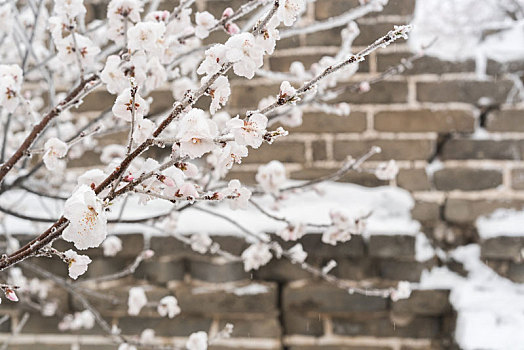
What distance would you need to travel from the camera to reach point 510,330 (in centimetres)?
118

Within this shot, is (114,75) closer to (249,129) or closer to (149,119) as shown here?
(149,119)

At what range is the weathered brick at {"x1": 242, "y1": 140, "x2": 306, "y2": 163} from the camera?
1408 millimetres

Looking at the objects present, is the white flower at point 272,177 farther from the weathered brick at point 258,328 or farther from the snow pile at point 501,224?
the snow pile at point 501,224

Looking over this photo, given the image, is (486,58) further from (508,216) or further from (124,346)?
(124,346)

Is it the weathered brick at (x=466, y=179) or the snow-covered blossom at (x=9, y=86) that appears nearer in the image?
the snow-covered blossom at (x=9, y=86)

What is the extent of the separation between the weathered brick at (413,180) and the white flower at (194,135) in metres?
1.04

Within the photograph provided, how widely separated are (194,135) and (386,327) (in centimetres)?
115

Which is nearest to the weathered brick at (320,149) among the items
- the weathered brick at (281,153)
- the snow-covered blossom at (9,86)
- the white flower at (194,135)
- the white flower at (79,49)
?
the weathered brick at (281,153)

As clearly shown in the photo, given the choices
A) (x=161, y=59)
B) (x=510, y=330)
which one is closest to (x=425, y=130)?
(x=510, y=330)

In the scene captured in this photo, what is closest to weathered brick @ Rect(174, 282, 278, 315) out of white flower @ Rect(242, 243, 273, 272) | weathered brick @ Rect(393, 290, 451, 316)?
white flower @ Rect(242, 243, 273, 272)

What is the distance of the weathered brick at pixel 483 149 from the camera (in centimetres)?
134

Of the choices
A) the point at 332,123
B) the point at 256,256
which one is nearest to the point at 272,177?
the point at 256,256

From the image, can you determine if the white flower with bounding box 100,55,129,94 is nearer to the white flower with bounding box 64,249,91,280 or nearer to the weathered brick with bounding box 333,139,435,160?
the white flower with bounding box 64,249,91,280

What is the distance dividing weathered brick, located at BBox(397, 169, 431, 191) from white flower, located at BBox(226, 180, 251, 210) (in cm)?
77
